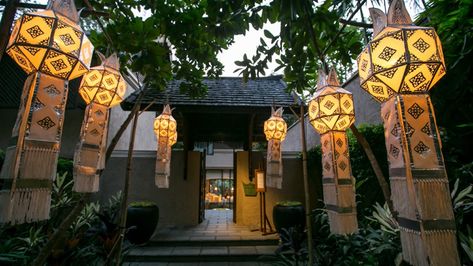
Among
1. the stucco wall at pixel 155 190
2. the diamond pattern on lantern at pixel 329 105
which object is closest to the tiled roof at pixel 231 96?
the stucco wall at pixel 155 190

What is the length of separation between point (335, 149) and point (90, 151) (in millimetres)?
2069

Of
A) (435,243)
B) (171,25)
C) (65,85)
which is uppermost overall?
(171,25)

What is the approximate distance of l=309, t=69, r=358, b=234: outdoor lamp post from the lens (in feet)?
5.87

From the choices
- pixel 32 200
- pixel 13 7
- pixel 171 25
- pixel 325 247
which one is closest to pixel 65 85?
pixel 13 7

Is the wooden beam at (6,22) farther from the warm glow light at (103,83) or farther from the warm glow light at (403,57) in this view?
the warm glow light at (403,57)

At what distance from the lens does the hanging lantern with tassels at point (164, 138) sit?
5.24 meters

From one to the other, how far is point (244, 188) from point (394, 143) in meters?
6.37

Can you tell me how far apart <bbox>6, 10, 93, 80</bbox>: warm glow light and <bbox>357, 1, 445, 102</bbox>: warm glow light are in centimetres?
191

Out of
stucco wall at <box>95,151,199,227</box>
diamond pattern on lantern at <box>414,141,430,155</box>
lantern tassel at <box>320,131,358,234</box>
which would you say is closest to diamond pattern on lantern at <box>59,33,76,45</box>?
lantern tassel at <box>320,131,358,234</box>

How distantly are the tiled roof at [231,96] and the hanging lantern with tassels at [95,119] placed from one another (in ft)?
12.5

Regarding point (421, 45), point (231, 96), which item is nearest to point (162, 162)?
point (231, 96)

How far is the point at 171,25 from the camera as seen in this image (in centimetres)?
222

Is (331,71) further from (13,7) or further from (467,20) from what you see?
(13,7)

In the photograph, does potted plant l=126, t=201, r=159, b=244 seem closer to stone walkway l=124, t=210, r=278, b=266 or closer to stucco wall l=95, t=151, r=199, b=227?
stone walkway l=124, t=210, r=278, b=266
